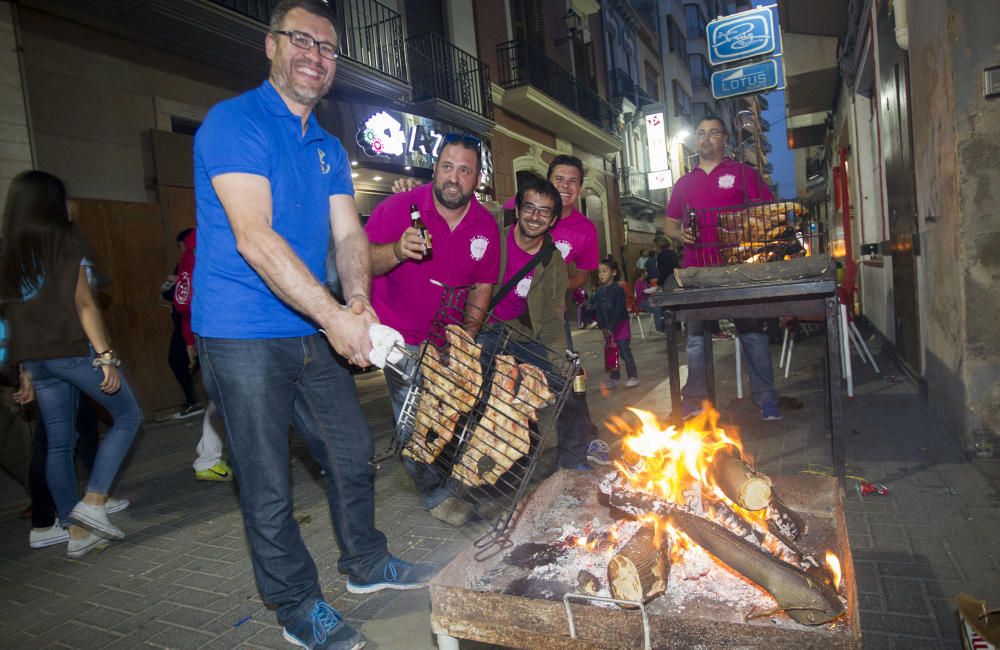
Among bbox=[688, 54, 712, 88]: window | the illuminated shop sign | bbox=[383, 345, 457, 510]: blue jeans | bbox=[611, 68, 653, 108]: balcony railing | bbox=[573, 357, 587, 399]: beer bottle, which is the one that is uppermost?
bbox=[688, 54, 712, 88]: window

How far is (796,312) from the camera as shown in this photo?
12.3 ft

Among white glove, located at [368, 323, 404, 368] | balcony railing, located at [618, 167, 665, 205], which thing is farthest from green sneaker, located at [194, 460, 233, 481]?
balcony railing, located at [618, 167, 665, 205]

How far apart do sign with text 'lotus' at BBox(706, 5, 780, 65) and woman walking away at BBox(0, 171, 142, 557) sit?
12.2 m

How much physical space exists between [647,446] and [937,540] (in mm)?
1764

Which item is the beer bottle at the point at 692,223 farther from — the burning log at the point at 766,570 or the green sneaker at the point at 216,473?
the green sneaker at the point at 216,473

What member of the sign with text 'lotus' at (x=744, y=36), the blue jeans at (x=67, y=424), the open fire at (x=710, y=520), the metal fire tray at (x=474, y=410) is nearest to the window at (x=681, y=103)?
the sign with text 'lotus' at (x=744, y=36)

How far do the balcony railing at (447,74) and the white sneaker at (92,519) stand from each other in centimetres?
1145

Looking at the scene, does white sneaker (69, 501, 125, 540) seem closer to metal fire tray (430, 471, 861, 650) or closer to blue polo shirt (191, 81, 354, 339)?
blue polo shirt (191, 81, 354, 339)

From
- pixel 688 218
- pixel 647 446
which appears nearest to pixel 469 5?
pixel 688 218

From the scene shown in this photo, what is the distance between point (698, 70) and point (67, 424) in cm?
4917

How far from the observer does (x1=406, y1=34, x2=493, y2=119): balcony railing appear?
1399cm

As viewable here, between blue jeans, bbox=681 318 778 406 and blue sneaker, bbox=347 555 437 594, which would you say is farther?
blue jeans, bbox=681 318 778 406

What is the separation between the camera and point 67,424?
4.03m

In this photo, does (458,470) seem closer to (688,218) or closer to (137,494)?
(688,218)
